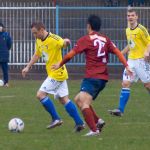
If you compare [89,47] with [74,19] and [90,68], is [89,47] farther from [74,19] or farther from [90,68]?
[74,19]

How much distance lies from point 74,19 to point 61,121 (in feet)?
50.1

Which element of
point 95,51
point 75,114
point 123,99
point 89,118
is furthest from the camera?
point 123,99

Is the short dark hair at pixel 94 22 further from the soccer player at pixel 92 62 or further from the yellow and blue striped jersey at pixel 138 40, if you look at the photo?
the yellow and blue striped jersey at pixel 138 40

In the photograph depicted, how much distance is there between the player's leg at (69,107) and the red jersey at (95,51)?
3.40 ft

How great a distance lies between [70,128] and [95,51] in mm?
1676

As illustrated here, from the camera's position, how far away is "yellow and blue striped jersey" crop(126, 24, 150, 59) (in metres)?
16.3

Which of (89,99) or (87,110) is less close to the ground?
(89,99)

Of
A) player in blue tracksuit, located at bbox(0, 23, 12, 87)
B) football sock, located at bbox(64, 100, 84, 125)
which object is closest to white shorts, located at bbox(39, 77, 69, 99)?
football sock, located at bbox(64, 100, 84, 125)

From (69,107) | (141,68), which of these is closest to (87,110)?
(69,107)

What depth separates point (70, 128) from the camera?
13.7 meters

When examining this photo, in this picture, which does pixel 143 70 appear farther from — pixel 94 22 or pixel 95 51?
pixel 94 22

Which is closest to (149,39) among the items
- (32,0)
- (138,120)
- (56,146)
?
(138,120)

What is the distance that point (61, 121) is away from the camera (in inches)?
544

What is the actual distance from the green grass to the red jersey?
0.98 meters
